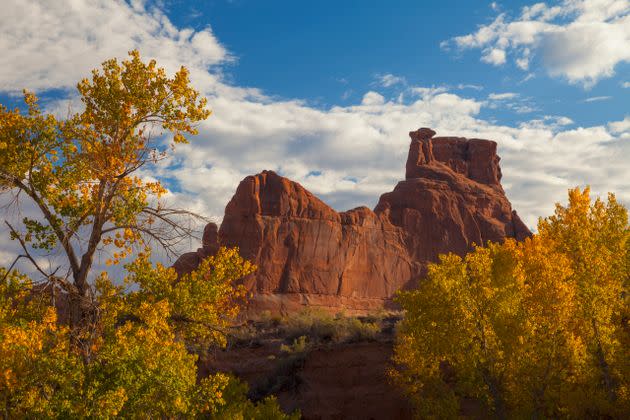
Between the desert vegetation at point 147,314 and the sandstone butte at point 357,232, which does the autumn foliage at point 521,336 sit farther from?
the sandstone butte at point 357,232

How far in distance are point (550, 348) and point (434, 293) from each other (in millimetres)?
4230

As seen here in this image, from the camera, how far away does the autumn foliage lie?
17.8 m

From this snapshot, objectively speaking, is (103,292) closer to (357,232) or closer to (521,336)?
(521,336)

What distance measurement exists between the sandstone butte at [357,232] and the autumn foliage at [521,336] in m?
46.1

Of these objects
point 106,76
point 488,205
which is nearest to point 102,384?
point 106,76

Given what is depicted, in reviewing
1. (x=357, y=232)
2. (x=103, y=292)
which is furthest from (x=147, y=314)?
(x=357, y=232)

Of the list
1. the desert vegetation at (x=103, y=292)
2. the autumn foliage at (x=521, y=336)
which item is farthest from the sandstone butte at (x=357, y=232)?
the desert vegetation at (x=103, y=292)

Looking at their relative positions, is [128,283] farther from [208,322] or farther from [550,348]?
[550,348]

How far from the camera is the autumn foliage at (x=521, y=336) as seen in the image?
17.8 meters

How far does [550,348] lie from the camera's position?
1784 cm

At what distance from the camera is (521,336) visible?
56.2 feet

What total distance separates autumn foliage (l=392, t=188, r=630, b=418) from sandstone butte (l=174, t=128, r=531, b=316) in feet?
151

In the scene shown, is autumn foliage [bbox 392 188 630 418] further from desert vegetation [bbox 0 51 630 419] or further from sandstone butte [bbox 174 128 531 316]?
sandstone butte [bbox 174 128 531 316]

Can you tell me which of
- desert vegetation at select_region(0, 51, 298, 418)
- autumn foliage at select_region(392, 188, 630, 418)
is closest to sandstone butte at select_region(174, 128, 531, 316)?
autumn foliage at select_region(392, 188, 630, 418)
